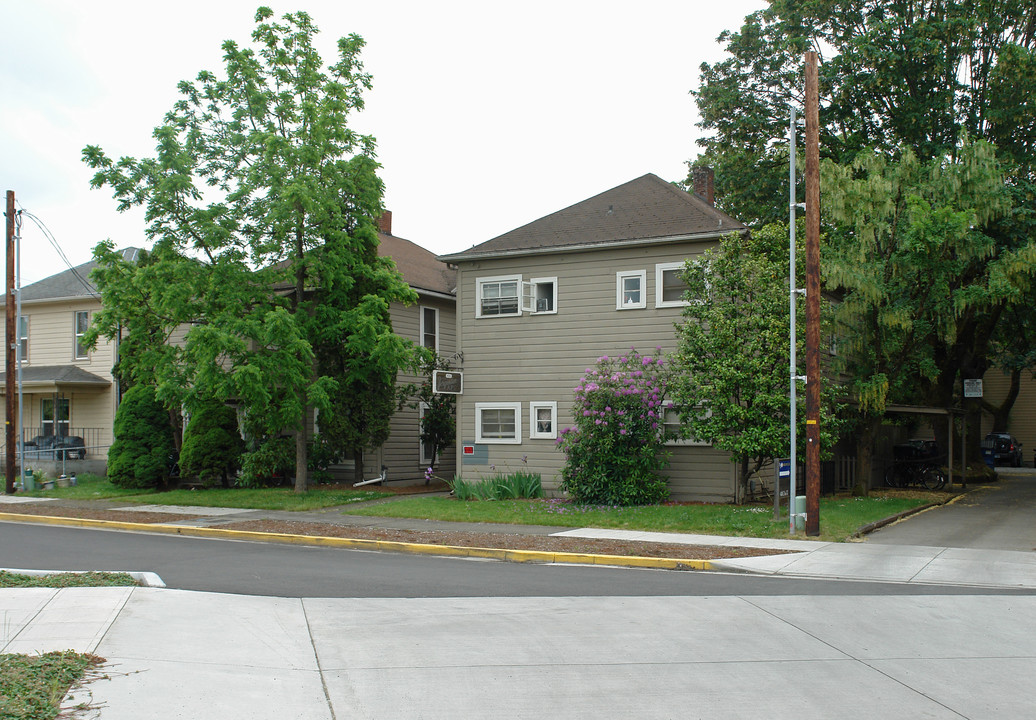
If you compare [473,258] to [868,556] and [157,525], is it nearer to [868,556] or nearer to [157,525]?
[157,525]

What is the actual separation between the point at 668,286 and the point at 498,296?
15.1ft

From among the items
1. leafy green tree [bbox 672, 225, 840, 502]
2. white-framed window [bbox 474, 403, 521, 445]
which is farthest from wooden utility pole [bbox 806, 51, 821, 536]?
white-framed window [bbox 474, 403, 521, 445]

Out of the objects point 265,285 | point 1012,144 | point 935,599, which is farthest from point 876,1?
point 935,599

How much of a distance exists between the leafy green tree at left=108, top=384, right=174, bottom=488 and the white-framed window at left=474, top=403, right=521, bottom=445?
9.93m

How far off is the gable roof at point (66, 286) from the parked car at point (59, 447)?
5.04 metres

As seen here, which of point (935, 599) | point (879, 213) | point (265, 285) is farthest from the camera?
point (265, 285)

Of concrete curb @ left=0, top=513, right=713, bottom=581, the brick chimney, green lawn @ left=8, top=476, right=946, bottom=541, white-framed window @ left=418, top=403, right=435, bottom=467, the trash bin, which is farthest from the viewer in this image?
white-framed window @ left=418, top=403, right=435, bottom=467

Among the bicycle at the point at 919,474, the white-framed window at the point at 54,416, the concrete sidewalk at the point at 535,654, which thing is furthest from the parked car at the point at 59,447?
the bicycle at the point at 919,474

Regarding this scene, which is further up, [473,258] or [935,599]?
[473,258]

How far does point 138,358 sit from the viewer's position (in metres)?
23.0

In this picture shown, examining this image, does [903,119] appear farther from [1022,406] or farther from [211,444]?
[1022,406]

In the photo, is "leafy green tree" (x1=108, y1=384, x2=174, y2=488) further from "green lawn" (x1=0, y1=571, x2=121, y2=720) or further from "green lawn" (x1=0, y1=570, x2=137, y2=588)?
"green lawn" (x1=0, y1=571, x2=121, y2=720)

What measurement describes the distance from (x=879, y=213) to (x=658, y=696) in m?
17.4

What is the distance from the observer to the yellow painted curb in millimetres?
13234
